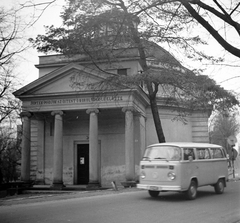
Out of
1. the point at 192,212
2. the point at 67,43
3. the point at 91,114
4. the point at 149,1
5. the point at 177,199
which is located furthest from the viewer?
the point at 91,114

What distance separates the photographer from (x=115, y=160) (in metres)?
25.0

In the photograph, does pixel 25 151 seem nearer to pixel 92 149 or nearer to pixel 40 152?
pixel 40 152

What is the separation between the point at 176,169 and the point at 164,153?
0.84 meters

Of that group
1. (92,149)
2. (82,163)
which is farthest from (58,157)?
(82,163)

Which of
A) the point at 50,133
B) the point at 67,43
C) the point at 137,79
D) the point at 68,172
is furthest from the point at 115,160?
the point at 67,43

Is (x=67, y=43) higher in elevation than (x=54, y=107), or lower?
higher

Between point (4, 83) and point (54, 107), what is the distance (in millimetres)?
5140

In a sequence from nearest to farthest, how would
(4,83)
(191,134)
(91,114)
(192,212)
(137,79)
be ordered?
(192,212) < (137,79) < (4,83) < (91,114) < (191,134)

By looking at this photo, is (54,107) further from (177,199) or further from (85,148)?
(177,199)

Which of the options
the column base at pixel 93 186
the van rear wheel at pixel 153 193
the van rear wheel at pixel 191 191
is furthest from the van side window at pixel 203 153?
the column base at pixel 93 186

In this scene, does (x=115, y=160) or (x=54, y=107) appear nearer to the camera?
(x=54, y=107)

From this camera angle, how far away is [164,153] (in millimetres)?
12234

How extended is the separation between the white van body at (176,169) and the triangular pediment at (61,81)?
1061 cm

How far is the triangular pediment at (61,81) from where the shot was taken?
2222 centimetres
